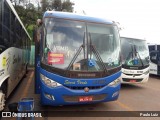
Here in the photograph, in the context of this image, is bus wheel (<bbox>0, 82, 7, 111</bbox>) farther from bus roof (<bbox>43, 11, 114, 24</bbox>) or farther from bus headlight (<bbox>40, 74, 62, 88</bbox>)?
bus roof (<bbox>43, 11, 114, 24</bbox>)

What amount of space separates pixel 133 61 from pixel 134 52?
470 millimetres

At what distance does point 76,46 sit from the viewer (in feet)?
20.4

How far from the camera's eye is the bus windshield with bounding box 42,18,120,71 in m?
6.02

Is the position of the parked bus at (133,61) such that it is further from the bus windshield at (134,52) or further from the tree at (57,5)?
the tree at (57,5)

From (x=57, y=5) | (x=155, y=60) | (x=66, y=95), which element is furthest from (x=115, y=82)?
(x=57, y=5)

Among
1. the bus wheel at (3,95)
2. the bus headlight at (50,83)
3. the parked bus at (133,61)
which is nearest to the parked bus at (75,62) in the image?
the bus headlight at (50,83)

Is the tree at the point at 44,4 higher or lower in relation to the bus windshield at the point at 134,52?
higher

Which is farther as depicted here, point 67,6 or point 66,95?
point 67,6

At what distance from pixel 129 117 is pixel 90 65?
181 cm

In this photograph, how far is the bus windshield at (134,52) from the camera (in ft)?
36.1

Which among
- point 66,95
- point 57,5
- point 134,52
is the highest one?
point 57,5

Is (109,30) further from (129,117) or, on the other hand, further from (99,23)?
(129,117)

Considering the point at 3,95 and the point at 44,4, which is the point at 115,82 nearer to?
the point at 3,95

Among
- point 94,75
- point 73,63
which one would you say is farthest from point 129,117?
point 73,63
